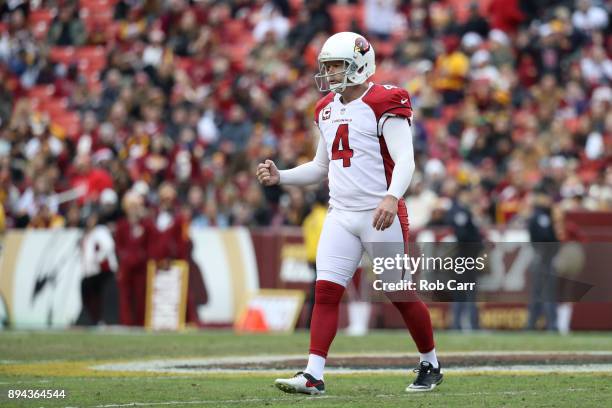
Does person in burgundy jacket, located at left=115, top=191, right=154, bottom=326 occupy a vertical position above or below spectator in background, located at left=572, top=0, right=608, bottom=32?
below

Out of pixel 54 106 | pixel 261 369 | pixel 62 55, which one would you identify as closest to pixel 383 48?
pixel 54 106

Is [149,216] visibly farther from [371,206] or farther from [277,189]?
[371,206]

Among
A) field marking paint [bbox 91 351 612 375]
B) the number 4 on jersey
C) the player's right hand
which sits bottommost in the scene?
field marking paint [bbox 91 351 612 375]

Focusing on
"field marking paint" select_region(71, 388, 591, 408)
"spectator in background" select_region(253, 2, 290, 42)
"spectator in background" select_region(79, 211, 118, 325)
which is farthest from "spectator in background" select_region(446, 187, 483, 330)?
"field marking paint" select_region(71, 388, 591, 408)

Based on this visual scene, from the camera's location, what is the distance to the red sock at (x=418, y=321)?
24.2ft

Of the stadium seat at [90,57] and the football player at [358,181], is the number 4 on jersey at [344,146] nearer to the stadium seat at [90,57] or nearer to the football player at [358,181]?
the football player at [358,181]

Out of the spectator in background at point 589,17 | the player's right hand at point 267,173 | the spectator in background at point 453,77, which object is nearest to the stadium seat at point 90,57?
the spectator in background at point 453,77

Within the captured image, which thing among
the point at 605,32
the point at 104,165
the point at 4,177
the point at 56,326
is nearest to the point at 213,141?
the point at 104,165

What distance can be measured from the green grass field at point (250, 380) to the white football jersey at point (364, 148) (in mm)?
1104

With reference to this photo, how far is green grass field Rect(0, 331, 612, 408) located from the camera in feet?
23.0

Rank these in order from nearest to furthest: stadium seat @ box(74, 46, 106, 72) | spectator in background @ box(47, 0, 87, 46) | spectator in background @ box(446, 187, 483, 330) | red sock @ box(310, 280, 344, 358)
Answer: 1. red sock @ box(310, 280, 344, 358)
2. spectator in background @ box(446, 187, 483, 330)
3. stadium seat @ box(74, 46, 106, 72)
4. spectator in background @ box(47, 0, 87, 46)

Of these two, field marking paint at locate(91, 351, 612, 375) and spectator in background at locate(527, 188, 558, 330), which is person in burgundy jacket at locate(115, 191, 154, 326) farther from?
field marking paint at locate(91, 351, 612, 375)

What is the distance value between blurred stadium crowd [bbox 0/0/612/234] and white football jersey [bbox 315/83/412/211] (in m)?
8.27

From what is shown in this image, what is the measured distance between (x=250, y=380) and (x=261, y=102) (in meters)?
11.2
